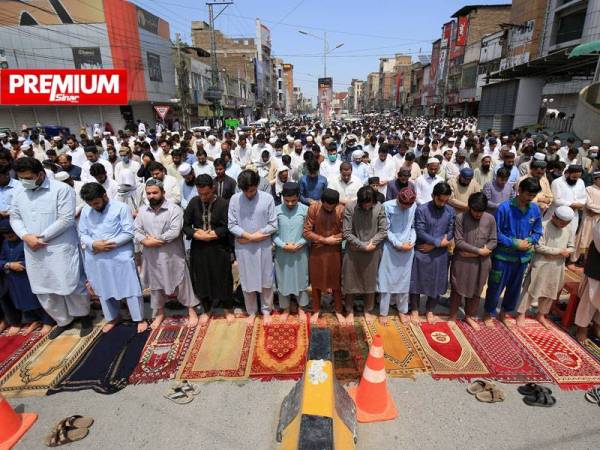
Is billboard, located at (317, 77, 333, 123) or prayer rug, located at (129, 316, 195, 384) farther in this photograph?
billboard, located at (317, 77, 333, 123)

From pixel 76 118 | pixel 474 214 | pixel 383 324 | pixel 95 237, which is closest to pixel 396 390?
pixel 383 324

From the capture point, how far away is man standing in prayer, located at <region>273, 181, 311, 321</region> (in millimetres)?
3756

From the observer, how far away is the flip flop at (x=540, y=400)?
2934 mm

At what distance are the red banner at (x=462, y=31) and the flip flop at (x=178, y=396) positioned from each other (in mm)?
53249

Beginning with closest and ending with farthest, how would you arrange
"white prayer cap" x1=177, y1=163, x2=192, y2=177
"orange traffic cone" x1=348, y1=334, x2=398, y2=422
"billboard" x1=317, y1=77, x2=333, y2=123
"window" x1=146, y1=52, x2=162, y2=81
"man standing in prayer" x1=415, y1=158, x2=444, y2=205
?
"orange traffic cone" x1=348, y1=334, x2=398, y2=422
"white prayer cap" x1=177, y1=163, x2=192, y2=177
"man standing in prayer" x1=415, y1=158, x2=444, y2=205
"billboard" x1=317, y1=77, x2=333, y2=123
"window" x1=146, y1=52, x2=162, y2=81

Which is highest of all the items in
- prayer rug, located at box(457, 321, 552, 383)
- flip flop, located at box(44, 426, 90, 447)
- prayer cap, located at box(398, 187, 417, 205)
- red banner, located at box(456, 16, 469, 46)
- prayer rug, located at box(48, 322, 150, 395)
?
red banner, located at box(456, 16, 469, 46)

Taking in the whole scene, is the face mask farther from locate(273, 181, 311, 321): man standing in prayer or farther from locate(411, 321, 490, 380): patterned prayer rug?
locate(411, 321, 490, 380): patterned prayer rug

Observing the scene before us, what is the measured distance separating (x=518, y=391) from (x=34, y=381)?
4.49 m

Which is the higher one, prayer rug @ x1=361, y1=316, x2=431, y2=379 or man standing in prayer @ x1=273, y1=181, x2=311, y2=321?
man standing in prayer @ x1=273, y1=181, x2=311, y2=321

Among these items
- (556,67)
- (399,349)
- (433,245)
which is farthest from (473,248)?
(556,67)

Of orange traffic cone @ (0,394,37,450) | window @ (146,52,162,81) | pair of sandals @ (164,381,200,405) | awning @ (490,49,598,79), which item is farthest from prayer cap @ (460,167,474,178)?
window @ (146,52,162,81)

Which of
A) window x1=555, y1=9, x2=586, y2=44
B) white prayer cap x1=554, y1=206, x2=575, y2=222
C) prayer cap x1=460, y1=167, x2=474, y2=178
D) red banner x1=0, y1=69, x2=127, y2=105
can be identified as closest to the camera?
white prayer cap x1=554, y1=206, x2=575, y2=222

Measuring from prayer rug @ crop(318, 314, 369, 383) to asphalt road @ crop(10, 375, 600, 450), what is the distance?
0.38 m

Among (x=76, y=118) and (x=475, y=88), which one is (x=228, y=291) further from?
(x=475, y=88)
